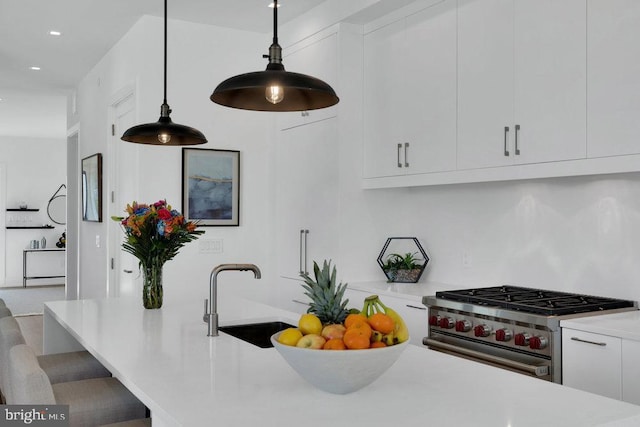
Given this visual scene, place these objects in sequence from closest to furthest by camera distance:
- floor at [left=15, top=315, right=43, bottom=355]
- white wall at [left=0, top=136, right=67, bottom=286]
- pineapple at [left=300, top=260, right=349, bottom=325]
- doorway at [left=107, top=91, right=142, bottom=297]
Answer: pineapple at [left=300, top=260, right=349, bottom=325] < doorway at [left=107, top=91, right=142, bottom=297] < floor at [left=15, top=315, right=43, bottom=355] < white wall at [left=0, top=136, right=67, bottom=286]

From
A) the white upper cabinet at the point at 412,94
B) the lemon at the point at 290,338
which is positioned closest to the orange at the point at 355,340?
the lemon at the point at 290,338

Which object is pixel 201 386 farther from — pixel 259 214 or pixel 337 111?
pixel 259 214

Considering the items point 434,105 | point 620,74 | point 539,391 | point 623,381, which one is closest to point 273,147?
point 434,105

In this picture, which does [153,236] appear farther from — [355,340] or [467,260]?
[467,260]

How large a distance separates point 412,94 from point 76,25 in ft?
8.84

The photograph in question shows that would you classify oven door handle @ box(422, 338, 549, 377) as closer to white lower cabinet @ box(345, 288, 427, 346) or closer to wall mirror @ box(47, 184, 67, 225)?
white lower cabinet @ box(345, 288, 427, 346)

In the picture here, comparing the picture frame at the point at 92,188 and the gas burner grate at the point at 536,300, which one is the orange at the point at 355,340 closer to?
the gas burner grate at the point at 536,300

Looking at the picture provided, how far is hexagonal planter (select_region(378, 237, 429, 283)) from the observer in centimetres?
399

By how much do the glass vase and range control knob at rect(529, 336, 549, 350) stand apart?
1788 mm

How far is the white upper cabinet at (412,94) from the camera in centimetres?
353

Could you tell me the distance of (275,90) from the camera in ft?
6.87

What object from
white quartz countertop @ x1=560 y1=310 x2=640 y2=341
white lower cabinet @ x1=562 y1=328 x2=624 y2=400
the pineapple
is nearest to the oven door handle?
white lower cabinet @ x1=562 y1=328 x2=624 y2=400

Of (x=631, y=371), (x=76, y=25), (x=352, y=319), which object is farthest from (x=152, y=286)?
(x=76, y=25)

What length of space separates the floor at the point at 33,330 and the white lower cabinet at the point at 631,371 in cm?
497
